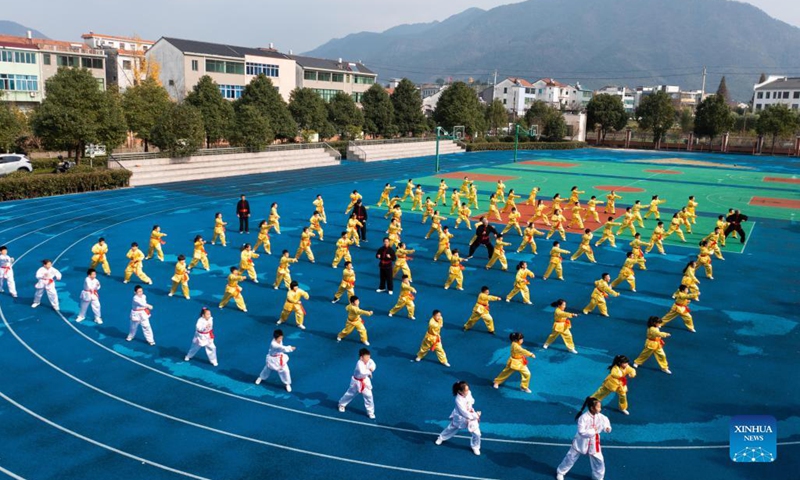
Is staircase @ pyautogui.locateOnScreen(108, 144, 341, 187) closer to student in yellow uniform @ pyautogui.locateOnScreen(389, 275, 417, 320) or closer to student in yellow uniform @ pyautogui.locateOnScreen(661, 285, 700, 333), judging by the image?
student in yellow uniform @ pyautogui.locateOnScreen(389, 275, 417, 320)

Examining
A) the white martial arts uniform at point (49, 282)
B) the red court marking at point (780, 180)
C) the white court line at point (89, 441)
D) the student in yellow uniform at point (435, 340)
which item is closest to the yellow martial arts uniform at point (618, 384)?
the student in yellow uniform at point (435, 340)

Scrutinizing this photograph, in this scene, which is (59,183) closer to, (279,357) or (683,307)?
(279,357)

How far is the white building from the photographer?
120 meters

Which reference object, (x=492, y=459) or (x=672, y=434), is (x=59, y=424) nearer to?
(x=492, y=459)

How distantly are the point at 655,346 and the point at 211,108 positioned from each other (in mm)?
39308

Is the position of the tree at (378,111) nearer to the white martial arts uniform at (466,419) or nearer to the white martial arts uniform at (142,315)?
the white martial arts uniform at (142,315)

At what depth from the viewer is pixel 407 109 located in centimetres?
6606

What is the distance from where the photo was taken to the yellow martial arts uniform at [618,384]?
10.2m

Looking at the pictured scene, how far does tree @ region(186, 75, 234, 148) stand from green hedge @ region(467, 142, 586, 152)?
102 ft

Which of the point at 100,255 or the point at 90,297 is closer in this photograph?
the point at 90,297

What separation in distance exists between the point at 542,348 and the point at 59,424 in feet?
31.2

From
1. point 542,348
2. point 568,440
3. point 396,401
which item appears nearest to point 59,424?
point 396,401

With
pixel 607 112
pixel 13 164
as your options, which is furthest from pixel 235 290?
pixel 607 112

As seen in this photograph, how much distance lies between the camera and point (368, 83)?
89.8 metres
